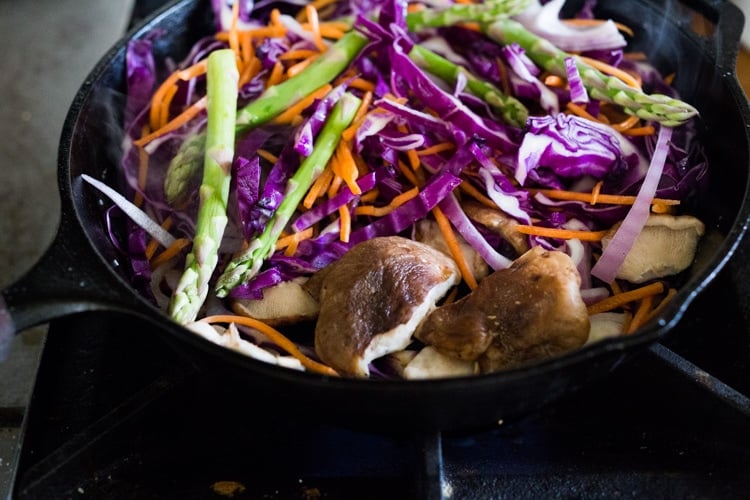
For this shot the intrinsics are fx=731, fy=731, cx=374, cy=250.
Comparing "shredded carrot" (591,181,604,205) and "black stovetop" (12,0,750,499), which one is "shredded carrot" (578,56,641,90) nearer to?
"shredded carrot" (591,181,604,205)

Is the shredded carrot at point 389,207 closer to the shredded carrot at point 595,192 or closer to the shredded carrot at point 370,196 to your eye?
the shredded carrot at point 370,196

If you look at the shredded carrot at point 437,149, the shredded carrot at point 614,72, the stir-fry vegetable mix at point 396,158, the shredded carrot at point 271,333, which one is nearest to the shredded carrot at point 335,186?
the stir-fry vegetable mix at point 396,158

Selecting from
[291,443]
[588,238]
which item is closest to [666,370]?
[588,238]

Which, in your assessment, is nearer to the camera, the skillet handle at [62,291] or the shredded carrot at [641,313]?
the skillet handle at [62,291]

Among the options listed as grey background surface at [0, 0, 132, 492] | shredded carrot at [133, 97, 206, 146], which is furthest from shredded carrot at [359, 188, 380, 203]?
grey background surface at [0, 0, 132, 492]

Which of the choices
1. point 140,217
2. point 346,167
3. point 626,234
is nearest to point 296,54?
point 346,167

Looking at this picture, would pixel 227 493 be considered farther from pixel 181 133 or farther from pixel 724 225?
pixel 724 225

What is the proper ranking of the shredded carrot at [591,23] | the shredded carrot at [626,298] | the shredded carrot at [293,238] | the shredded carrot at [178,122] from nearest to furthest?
the shredded carrot at [626,298], the shredded carrot at [293,238], the shredded carrot at [178,122], the shredded carrot at [591,23]

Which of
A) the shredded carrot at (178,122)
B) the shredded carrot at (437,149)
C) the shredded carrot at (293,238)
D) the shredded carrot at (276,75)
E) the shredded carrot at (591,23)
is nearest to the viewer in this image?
the shredded carrot at (293,238)
